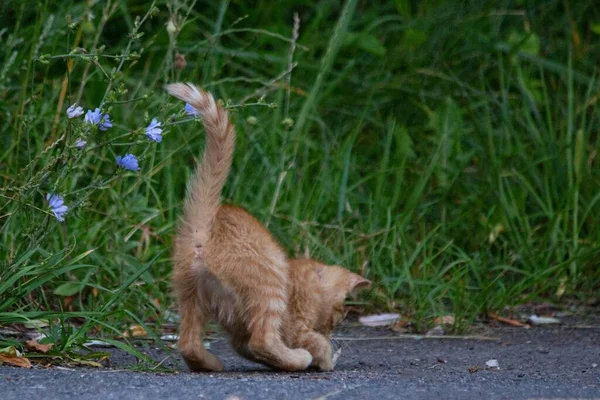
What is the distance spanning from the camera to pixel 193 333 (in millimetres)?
3596

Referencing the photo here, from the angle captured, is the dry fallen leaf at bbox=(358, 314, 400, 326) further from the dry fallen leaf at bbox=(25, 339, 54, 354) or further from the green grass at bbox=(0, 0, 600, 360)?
the dry fallen leaf at bbox=(25, 339, 54, 354)

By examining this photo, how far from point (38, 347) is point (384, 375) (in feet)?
3.86

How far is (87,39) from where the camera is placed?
557 cm

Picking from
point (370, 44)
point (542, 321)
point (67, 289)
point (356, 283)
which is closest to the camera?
point (356, 283)

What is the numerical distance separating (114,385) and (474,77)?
4.29 m

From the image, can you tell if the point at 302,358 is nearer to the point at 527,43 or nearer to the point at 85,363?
the point at 85,363

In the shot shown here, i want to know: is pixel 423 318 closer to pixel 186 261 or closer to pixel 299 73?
pixel 186 261

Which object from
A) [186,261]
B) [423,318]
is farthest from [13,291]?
[423,318]

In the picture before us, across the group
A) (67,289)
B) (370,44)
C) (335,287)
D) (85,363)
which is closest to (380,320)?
(335,287)

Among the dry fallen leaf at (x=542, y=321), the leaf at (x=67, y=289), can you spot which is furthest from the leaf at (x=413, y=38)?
the leaf at (x=67, y=289)

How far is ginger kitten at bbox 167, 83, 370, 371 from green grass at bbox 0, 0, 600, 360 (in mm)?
323

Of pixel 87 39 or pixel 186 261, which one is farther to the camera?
pixel 87 39

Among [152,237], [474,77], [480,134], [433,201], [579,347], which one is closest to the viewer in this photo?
[579,347]

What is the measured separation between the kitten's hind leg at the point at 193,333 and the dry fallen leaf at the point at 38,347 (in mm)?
450
